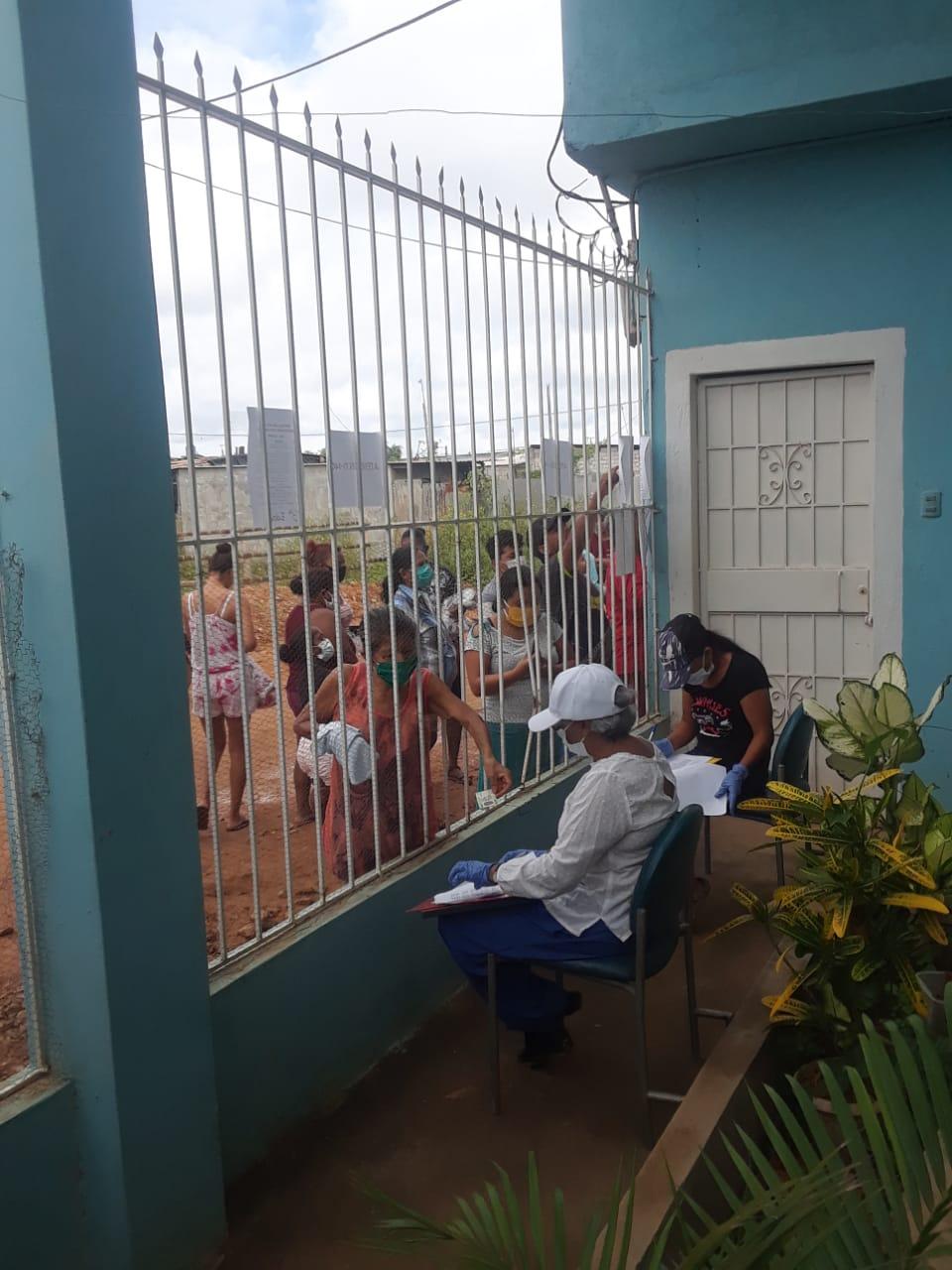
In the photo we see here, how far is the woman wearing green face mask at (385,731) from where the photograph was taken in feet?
11.8

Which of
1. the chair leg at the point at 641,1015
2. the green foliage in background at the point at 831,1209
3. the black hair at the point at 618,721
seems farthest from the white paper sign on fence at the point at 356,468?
the green foliage in background at the point at 831,1209

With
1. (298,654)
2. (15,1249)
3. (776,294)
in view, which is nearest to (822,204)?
(776,294)

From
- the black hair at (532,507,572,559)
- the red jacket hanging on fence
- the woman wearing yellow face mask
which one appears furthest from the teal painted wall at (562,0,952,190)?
the woman wearing yellow face mask

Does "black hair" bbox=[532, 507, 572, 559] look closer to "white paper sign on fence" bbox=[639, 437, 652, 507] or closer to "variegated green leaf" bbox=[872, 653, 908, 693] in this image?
"white paper sign on fence" bbox=[639, 437, 652, 507]

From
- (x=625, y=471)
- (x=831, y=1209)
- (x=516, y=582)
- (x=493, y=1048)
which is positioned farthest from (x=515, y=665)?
(x=831, y=1209)

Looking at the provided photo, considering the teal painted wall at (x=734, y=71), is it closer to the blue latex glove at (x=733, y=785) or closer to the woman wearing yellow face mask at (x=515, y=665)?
the woman wearing yellow face mask at (x=515, y=665)

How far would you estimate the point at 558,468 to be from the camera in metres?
4.86

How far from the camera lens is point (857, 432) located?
18.7ft

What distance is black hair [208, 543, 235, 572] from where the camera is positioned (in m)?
2.90

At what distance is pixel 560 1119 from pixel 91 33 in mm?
3024

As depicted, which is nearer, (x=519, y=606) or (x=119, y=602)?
(x=119, y=602)

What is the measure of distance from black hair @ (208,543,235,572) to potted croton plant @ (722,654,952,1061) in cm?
172

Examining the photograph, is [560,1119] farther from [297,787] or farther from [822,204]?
[822,204]

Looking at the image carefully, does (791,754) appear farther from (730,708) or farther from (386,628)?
(386,628)
